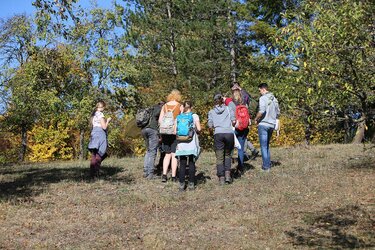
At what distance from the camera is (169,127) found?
960cm

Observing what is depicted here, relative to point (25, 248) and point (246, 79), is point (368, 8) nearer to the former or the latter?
point (25, 248)

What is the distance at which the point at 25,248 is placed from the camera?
575 centimetres

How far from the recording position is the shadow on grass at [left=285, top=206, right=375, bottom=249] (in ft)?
18.1

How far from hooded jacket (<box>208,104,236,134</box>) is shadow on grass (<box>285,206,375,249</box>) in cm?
307

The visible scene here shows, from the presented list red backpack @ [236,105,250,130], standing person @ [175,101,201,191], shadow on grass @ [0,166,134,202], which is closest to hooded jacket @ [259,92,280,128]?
red backpack @ [236,105,250,130]

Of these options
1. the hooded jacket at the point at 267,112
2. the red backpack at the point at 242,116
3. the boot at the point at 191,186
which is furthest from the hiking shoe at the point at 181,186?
the hooded jacket at the point at 267,112

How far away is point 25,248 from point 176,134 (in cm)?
424

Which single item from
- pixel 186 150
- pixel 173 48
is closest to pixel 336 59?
pixel 186 150

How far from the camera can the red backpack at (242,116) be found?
34.2 feet

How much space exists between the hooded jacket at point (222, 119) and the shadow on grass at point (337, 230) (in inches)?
121

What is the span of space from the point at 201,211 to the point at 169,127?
2591mm

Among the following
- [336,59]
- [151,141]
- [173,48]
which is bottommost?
[151,141]

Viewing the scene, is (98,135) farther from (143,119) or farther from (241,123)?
(241,123)

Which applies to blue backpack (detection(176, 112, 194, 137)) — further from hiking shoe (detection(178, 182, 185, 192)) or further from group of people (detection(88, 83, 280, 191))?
hiking shoe (detection(178, 182, 185, 192))
